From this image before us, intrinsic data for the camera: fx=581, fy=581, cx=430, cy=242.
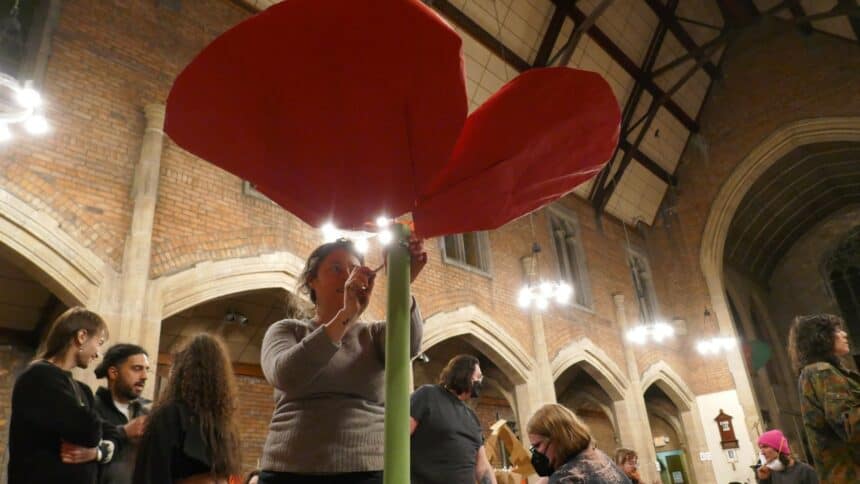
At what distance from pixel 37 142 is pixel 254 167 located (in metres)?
5.20

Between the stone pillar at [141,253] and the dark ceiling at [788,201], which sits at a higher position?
the dark ceiling at [788,201]

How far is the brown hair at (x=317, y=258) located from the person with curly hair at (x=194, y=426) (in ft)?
2.71

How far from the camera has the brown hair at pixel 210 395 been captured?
182cm

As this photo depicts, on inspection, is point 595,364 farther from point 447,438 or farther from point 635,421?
point 447,438

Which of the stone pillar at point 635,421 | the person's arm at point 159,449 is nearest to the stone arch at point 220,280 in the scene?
the person's arm at point 159,449

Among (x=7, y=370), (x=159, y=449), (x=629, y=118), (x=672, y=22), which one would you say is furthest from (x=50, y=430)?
(x=672, y=22)

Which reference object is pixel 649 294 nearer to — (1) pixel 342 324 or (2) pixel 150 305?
(2) pixel 150 305

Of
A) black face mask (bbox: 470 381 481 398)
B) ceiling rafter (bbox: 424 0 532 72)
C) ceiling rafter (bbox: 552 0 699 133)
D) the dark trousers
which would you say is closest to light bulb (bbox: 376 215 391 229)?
the dark trousers

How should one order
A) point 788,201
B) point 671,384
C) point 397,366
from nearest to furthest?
point 397,366 < point 671,384 < point 788,201

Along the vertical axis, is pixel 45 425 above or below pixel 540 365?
below

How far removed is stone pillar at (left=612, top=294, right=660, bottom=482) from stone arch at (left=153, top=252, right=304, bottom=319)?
7.18 m

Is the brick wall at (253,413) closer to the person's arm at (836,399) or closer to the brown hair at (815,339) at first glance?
the brown hair at (815,339)

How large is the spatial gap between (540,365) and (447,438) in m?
6.86

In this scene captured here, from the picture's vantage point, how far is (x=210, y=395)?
1.89 metres
